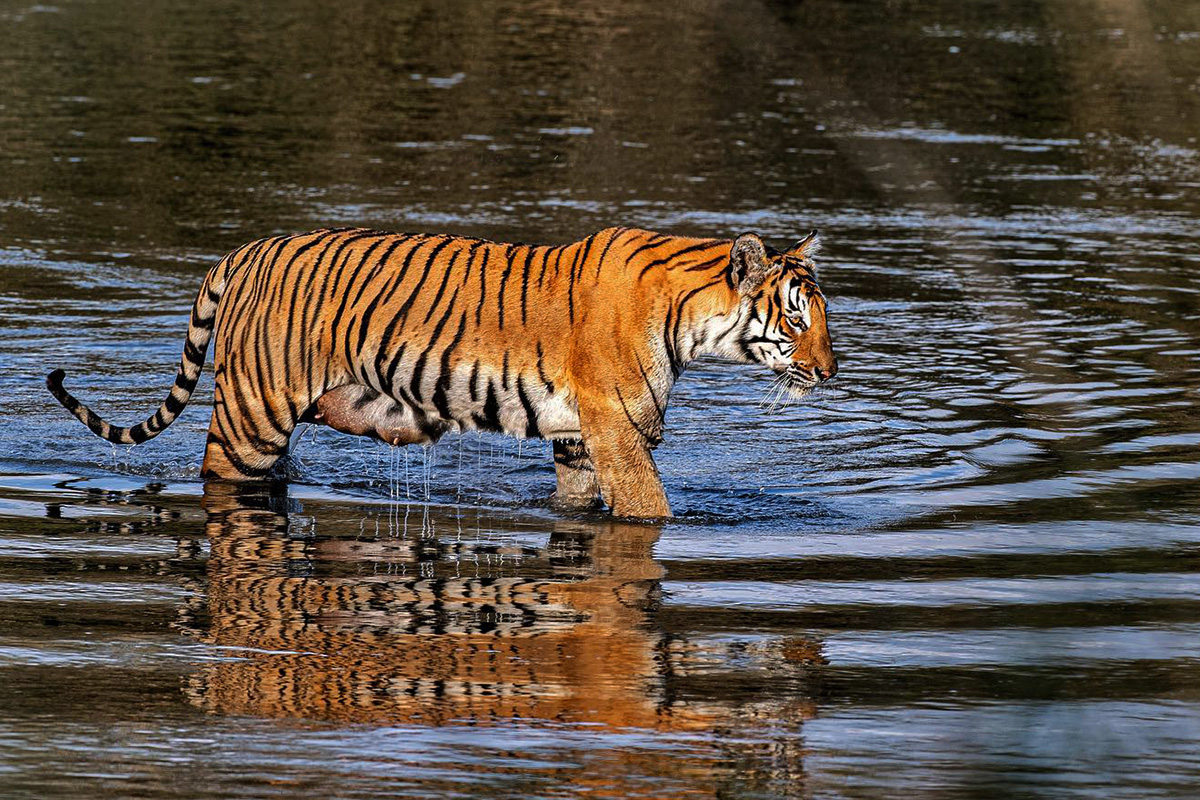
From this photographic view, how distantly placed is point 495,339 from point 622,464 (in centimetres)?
69

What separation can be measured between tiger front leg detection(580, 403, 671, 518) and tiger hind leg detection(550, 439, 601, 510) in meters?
0.26

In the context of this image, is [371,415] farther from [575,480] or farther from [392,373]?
[575,480]

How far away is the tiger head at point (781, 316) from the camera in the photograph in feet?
23.2

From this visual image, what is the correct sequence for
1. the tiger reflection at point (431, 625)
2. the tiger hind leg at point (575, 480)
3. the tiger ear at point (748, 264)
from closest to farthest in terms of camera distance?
the tiger reflection at point (431, 625) < the tiger ear at point (748, 264) < the tiger hind leg at point (575, 480)

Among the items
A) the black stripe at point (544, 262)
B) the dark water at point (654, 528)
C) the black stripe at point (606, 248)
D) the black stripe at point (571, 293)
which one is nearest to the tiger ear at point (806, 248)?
the black stripe at point (606, 248)

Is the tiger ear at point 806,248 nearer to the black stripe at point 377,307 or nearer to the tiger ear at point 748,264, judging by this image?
the tiger ear at point 748,264

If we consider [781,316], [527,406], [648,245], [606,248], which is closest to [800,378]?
[781,316]

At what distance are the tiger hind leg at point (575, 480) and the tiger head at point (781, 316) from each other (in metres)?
0.82

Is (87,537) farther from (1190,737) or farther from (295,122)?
(295,122)

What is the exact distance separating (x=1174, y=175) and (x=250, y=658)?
45.7ft

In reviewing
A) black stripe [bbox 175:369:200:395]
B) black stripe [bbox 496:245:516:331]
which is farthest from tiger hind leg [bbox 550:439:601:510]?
black stripe [bbox 175:369:200:395]

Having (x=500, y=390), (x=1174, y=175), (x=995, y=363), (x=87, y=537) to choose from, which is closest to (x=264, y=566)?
(x=87, y=537)

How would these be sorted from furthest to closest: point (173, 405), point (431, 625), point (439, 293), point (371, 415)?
point (173, 405)
point (371, 415)
point (439, 293)
point (431, 625)

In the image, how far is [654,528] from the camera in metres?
7.29
